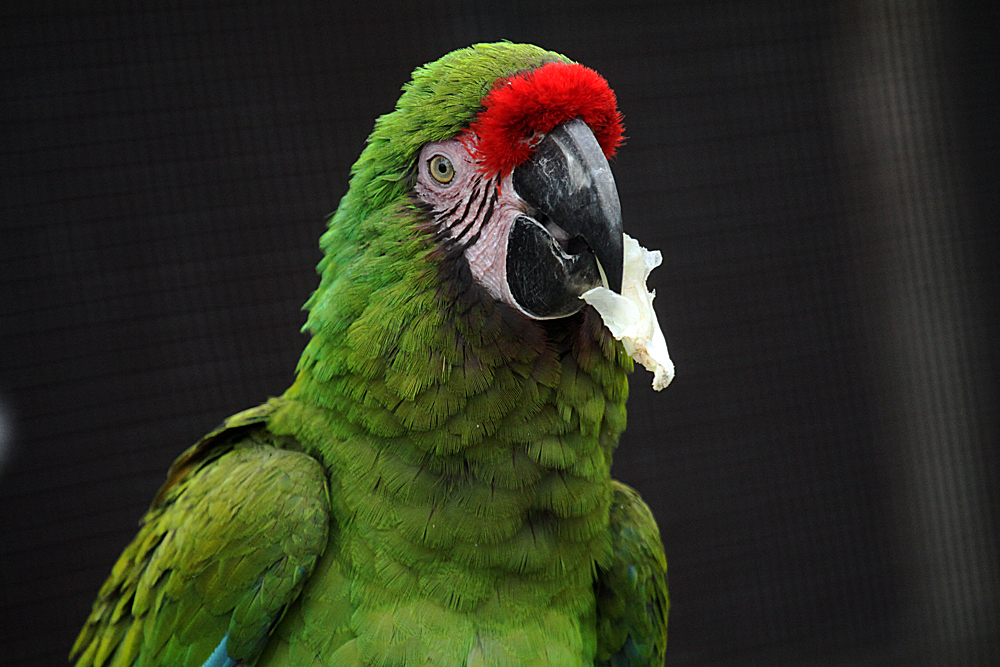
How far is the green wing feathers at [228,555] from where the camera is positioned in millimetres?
1075

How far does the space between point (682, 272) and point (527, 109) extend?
87.2 inches

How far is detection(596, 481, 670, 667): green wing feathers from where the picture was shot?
4.17 feet

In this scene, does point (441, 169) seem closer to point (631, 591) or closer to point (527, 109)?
point (527, 109)

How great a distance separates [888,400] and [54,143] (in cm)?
331

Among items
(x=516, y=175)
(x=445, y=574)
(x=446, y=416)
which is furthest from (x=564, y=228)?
(x=445, y=574)

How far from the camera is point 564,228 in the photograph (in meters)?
0.98

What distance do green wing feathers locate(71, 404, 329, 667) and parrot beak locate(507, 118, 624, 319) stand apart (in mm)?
431

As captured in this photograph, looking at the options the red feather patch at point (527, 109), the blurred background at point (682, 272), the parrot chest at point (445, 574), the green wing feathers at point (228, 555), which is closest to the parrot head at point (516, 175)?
the red feather patch at point (527, 109)

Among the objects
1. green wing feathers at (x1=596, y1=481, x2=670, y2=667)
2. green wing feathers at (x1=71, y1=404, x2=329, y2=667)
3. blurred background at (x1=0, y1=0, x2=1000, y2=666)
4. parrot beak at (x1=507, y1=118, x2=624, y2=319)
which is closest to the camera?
parrot beak at (x1=507, y1=118, x2=624, y2=319)

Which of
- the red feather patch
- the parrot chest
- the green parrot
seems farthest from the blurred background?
the red feather patch

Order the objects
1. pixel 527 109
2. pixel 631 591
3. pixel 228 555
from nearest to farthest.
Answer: pixel 527 109
pixel 228 555
pixel 631 591

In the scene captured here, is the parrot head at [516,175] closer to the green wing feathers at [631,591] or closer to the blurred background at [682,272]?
the green wing feathers at [631,591]

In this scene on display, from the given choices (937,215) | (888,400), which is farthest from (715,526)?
(937,215)

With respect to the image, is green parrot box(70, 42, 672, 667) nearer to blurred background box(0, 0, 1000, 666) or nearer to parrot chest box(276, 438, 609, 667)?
parrot chest box(276, 438, 609, 667)
